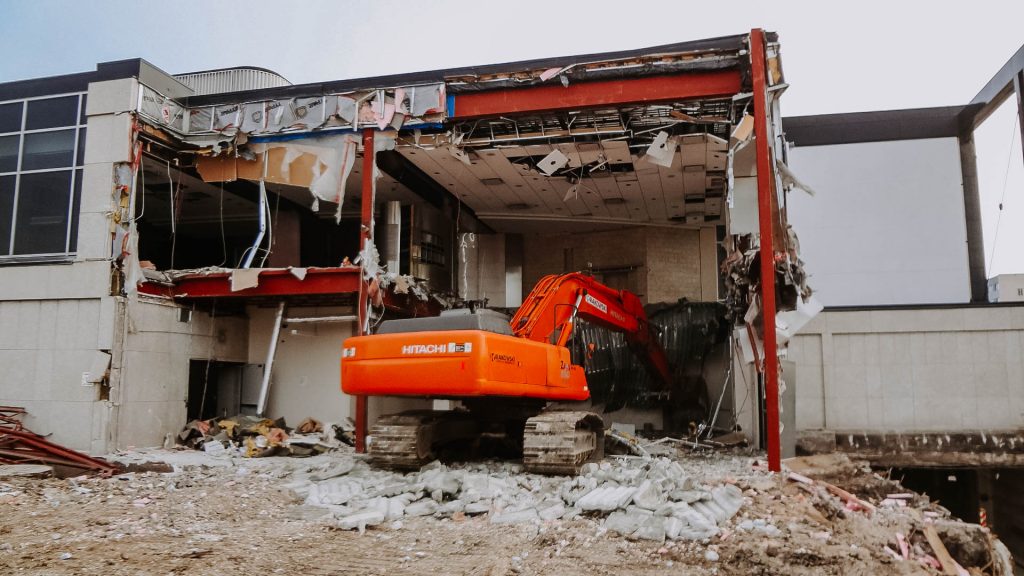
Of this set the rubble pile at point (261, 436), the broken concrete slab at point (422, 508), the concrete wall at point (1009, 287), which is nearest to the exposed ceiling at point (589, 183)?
the rubble pile at point (261, 436)

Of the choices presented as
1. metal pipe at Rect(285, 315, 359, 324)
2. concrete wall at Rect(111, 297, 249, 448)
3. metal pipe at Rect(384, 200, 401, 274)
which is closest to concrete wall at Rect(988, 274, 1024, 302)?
metal pipe at Rect(384, 200, 401, 274)

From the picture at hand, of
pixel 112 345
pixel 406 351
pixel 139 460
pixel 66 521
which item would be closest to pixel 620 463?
pixel 406 351

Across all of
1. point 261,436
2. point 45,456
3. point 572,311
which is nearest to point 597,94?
point 572,311

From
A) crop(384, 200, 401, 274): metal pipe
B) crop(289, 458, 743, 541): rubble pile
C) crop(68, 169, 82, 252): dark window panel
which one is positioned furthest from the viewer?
crop(384, 200, 401, 274): metal pipe

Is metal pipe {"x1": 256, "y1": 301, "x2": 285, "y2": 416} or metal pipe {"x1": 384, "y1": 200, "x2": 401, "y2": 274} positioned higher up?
metal pipe {"x1": 384, "y1": 200, "x2": 401, "y2": 274}

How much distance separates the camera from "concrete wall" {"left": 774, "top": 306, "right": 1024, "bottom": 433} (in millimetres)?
13594

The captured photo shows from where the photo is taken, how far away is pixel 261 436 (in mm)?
13094

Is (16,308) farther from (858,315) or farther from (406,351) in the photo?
(858,315)

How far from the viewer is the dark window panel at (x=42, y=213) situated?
1291cm

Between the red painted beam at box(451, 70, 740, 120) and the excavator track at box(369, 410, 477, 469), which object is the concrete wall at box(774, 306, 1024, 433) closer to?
the red painted beam at box(451, 70, 740, 120)

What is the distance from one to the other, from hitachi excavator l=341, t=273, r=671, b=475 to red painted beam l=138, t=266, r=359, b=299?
390 centimetres

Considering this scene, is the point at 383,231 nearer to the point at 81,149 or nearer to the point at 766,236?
the point at 81,149

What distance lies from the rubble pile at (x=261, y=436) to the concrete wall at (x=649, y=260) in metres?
7.96

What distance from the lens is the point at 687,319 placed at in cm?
1670
